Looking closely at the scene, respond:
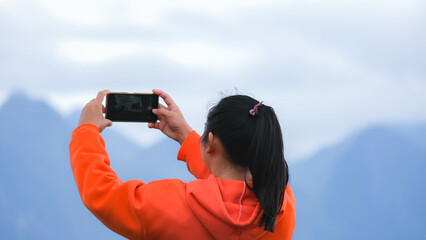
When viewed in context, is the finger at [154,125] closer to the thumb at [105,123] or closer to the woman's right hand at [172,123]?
the woman's right hand at [172,123]

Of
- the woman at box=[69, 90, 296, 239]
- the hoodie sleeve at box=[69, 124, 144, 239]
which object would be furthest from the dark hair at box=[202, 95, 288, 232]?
the hoodie sleeve at box=[69, 124, 144, 239]

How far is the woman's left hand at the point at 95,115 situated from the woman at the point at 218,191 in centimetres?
8

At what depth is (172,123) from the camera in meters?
0.96

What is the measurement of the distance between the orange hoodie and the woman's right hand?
227 mm

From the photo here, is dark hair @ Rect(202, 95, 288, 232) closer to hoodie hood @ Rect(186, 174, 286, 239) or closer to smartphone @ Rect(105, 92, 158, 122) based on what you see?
hoodie hood @ Rect(186, 174, 286, 239)

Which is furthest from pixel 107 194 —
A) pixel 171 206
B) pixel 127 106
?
pixel 127 106

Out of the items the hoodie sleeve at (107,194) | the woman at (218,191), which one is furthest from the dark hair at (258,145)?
the hoodie sleeve at (107,194)

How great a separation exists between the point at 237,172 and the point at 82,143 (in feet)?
0.87

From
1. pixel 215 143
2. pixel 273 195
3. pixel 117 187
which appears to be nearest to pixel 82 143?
pixel 117 187

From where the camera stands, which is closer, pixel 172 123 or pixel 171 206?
pixel 171 206

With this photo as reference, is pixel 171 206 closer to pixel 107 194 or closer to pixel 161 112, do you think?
pixel 107 194

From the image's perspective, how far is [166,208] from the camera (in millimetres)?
712

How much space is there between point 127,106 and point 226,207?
284mm

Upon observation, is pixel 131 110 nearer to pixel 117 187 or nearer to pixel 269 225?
pixel 117 187
